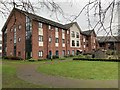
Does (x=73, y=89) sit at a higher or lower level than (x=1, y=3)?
lower

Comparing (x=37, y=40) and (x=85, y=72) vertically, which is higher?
(x=37, y=40)

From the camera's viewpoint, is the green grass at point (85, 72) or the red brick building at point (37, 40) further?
the red brick building at point (37, 40)

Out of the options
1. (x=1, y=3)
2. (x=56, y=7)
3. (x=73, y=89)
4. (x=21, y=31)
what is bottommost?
(x=73, y=89)

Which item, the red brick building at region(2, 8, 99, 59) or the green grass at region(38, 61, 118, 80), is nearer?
the green grass at region(38, 61, 118, 80)

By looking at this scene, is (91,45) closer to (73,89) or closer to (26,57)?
(26,57)

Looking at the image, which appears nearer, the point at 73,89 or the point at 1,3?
the point at 1,3

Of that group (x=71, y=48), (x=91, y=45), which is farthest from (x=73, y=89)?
(x=91, y=45)

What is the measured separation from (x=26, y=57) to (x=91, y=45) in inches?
1258

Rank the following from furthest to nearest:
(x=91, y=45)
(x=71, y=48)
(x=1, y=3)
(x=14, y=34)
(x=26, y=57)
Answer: (x=91, y=45) < (x=71, y=48) < (x=14, y=34) < (x=26, y=57) < (x=1, y=3)

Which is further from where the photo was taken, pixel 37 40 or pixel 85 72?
pixel 37 40

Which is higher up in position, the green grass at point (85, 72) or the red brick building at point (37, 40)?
the red brick building at point (37, 40)

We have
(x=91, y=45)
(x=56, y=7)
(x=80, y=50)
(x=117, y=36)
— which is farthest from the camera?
Answer: (x=91, y=45)

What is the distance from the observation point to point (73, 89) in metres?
9.68

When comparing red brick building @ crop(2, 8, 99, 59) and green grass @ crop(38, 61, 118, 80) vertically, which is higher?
red brick building @ crop(2, 8, 99, 59)
